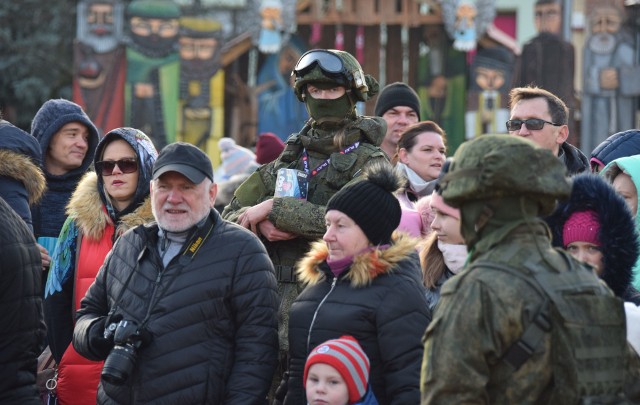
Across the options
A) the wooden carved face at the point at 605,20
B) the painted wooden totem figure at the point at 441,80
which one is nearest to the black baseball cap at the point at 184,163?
the painted wooden totem figure at the point at 441,80

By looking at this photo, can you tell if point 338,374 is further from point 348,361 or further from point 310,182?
point 310,182

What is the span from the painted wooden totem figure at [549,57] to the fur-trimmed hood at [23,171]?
527 inches

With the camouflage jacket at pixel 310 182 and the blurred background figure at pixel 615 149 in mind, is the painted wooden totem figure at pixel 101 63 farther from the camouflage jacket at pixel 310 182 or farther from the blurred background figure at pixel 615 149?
the camouflage jacket at pixel 310 182

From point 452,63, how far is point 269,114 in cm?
328

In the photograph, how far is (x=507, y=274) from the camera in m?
3.84

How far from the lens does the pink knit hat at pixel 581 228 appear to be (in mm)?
4844

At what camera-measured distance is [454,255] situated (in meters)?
5.73

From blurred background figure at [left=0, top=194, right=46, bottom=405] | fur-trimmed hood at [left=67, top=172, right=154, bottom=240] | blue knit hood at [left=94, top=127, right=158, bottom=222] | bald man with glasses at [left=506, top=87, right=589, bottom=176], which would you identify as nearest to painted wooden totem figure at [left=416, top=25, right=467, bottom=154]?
bald man with glasses at [left=506, top=87, right=589, bottom=176]

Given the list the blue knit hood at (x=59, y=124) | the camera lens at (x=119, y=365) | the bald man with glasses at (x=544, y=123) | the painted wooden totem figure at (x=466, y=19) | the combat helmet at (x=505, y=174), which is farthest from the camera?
the painted wooden totem figure at (x=466, y=19)

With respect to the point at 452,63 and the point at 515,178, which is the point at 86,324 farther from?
the point at 452,63

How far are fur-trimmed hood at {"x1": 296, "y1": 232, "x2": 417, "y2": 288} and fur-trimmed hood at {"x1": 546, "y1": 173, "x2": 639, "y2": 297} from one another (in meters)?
0.82

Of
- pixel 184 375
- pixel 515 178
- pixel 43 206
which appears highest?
pixel 515 178

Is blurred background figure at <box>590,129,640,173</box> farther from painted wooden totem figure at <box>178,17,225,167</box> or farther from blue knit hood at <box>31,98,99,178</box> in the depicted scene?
painted wooden totem figure at <box>178,17,225,167</box>

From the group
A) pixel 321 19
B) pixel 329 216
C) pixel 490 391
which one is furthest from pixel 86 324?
pixel 321 19
